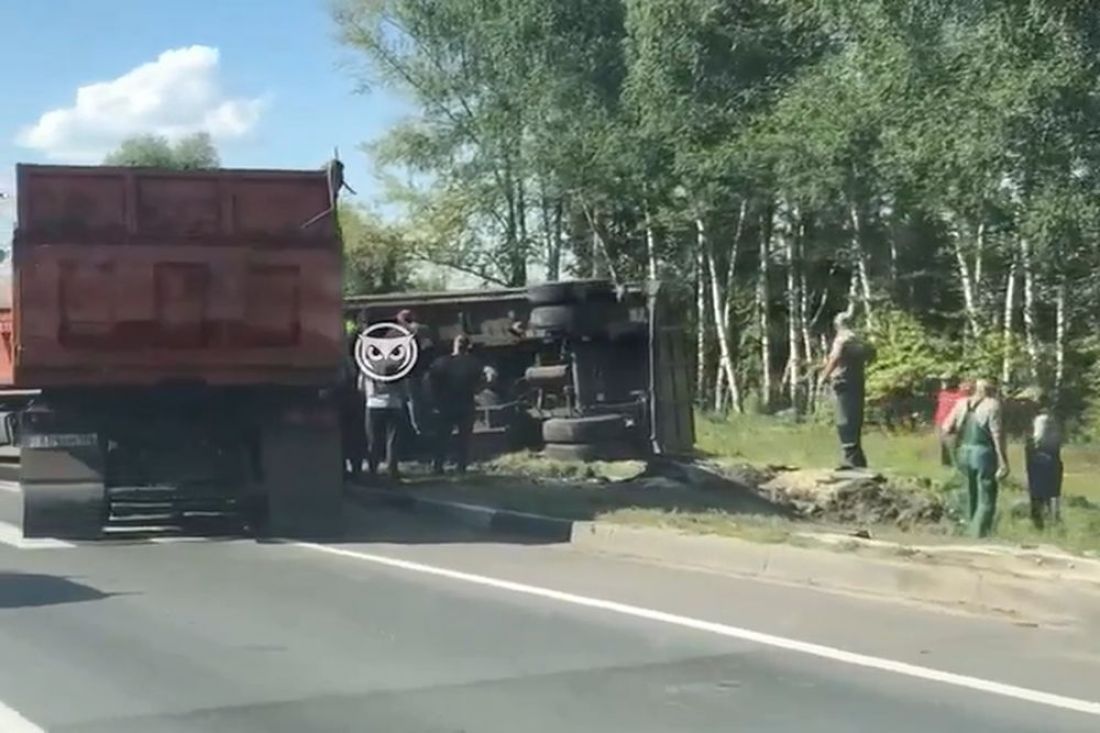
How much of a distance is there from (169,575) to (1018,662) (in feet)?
20.9

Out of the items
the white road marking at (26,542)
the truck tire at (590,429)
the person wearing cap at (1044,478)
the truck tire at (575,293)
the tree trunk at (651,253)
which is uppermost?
the tree trunk at (651,253)

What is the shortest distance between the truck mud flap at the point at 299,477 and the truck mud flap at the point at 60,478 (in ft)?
4.83

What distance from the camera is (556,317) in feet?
71.0

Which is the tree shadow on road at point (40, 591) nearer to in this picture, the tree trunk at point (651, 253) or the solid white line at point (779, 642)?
the solid white line at point (779, 642)

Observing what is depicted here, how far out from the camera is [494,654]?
988 centimetres

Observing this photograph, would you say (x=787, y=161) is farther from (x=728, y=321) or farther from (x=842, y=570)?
(x=842, y=570)

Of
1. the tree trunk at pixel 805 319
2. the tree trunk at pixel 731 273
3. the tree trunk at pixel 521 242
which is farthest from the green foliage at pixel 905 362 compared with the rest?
the tree trunk at pixel 521 242

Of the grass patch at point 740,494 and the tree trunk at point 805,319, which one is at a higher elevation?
the tree trunk at point 805,319

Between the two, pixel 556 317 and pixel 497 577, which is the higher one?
pixel 556 317

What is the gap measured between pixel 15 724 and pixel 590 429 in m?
13.4

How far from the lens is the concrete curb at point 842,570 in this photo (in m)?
10.7

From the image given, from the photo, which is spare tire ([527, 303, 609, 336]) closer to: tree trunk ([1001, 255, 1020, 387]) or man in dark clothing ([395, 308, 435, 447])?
man in dark clothing ([395, 308, 435, 447])

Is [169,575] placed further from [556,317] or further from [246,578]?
[556,317]

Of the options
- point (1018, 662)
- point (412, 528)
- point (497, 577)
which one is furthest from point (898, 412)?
point (1018, 662)
